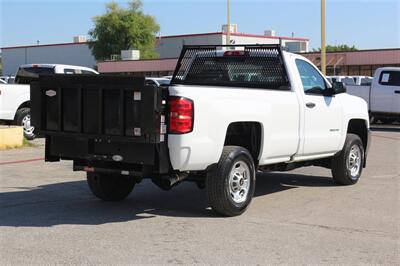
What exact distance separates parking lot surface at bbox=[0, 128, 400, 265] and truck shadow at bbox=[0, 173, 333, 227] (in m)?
0.01

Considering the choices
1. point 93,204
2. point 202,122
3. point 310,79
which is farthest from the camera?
point 310,79

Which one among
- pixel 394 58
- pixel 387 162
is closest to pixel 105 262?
pixel 387 162

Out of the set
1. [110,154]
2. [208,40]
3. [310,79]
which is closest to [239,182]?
[110,154]

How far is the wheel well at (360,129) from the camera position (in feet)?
34.1

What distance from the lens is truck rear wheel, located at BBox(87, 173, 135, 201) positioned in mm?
8195

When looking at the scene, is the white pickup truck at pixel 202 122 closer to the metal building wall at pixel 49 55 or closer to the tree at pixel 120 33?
the tree at pixel 120 33

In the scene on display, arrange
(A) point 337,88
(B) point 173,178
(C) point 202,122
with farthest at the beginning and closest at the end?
(A) point 337,88 < (B) point 173,178 < (C) point 202,122

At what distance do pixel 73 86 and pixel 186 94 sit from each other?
1.41 m

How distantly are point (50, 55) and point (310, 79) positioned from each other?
305ft

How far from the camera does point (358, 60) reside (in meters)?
53.2

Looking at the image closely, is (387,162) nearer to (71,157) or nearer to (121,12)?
(71,157)

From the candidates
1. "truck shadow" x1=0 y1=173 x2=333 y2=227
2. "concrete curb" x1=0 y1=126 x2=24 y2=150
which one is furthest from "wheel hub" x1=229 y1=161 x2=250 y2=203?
"concrete curb" x1=0 y1=126 x2=24 y2=150

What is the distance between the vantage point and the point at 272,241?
6215 mm

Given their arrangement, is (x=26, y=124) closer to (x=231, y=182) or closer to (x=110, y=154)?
(x=110, y=154)
